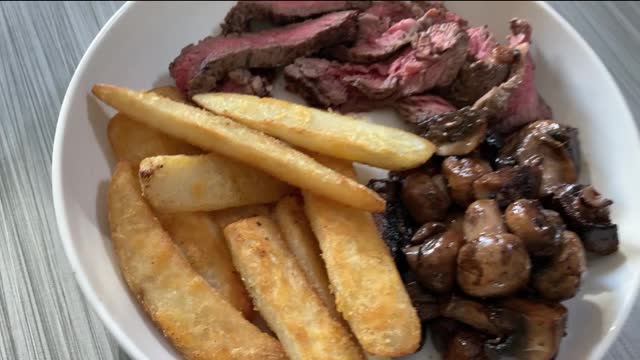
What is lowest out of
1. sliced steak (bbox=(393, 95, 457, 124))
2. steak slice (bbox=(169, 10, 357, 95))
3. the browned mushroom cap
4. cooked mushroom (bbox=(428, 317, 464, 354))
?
cooked mushroom (bbox=(428, 317, 464, 354))

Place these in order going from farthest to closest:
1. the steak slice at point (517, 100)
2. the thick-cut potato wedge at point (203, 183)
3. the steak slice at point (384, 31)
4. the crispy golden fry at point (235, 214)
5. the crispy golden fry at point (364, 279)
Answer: the steak slice at point (384, 31)
the steak slice at point (517, 100)
the crispy golden fry at point (235, 214)
the thick-cut potato wedge at point (203, 183)
the crispy golden fry at point (364, 279)

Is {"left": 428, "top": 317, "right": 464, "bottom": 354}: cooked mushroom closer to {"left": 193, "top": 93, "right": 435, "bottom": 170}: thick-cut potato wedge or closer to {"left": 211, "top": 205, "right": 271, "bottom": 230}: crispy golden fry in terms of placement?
{"left": 193, "top": 93, "right": 435, "bottom": 170}: thick-cut potato wedge

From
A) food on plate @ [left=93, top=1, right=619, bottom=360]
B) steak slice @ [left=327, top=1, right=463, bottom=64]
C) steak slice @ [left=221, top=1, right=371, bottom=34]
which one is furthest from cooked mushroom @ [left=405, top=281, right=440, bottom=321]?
steak slice @ [left=221, top=1, right=371, bottom=34]

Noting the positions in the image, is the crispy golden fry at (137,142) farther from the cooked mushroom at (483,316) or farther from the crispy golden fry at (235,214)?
the cooked mushroom at (483,316)

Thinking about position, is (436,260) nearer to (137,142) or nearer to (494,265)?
(494,265)

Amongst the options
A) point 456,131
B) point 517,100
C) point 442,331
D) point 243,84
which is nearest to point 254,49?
point 243,84

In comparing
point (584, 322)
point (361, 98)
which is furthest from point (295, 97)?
point (584, 322)

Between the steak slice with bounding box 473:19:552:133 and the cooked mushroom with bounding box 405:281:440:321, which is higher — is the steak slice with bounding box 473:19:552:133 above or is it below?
above

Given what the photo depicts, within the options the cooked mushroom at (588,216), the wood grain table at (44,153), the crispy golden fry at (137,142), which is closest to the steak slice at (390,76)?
the crispy golden fry at (137,142)
